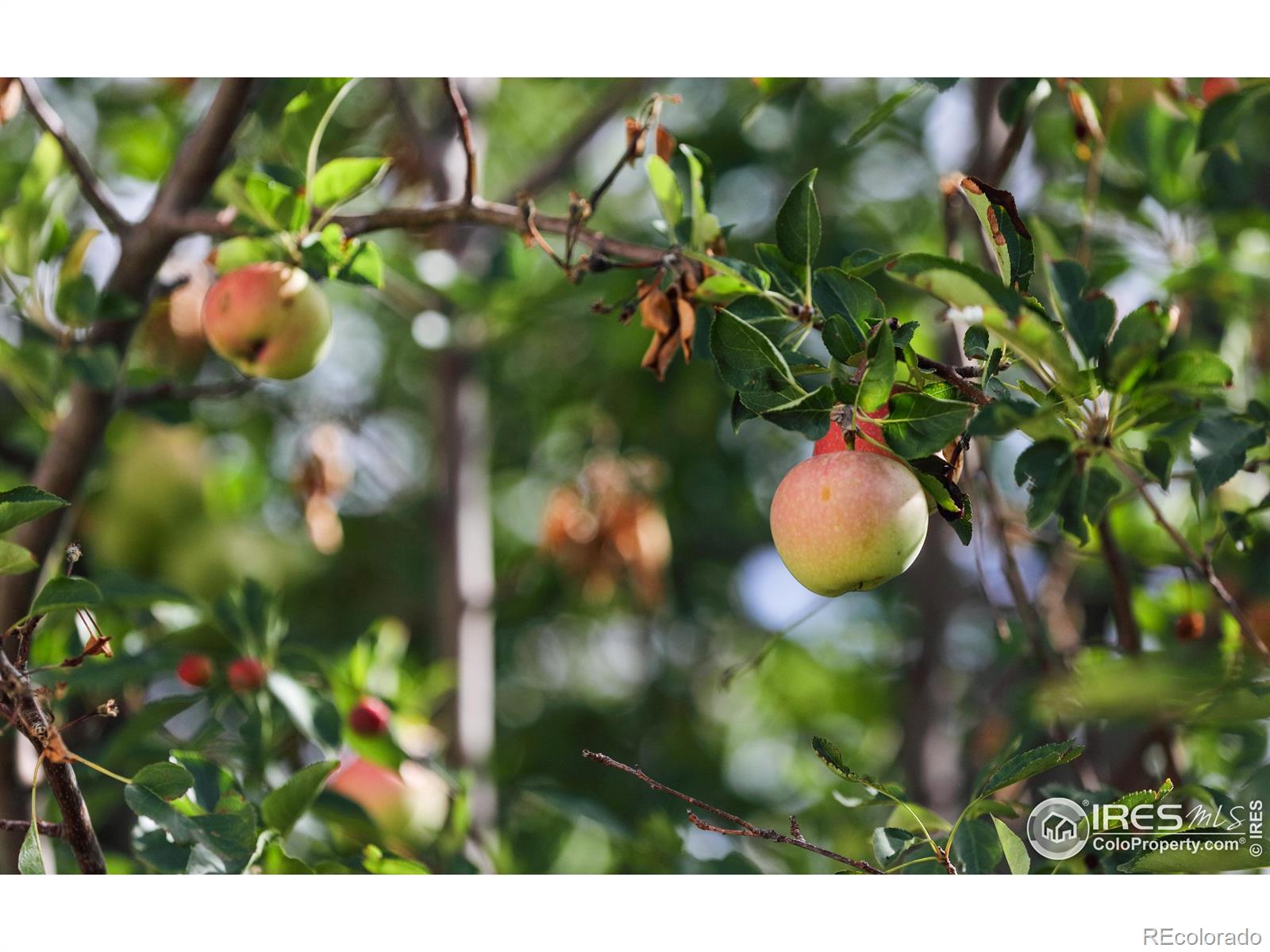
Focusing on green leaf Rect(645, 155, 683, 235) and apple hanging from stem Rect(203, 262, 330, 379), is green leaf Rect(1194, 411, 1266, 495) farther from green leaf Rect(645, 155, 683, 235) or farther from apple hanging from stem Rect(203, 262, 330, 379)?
apple hanging from stem Rect(203, 262, 330, 379)

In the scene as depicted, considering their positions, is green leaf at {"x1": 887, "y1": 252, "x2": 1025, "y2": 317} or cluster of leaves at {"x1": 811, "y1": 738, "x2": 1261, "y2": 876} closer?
green leaf at {"x1": 887, "y1": 252, "x2": 1025, "y2": 317}

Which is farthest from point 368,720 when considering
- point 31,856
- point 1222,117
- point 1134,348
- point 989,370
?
point 1222,117

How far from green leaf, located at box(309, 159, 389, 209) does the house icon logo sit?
0.87 m

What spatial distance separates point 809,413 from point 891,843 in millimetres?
390

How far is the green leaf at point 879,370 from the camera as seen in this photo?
778 mm

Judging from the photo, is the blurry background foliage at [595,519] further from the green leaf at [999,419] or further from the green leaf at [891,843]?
the green leaf at [999,419]

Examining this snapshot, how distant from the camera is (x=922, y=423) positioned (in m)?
0.81

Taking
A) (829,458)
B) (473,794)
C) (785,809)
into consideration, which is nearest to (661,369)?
(829,458)

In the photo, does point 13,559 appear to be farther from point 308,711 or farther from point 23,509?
point 308,711

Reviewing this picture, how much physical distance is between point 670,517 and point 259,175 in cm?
191

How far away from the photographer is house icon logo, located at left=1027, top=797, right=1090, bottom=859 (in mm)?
1005

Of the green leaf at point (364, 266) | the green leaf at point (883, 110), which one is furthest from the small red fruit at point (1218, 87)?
the green leaf at point (364, 266)

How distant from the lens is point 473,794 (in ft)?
5.90

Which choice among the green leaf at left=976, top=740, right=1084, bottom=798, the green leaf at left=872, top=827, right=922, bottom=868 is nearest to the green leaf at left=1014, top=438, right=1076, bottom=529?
the green leaf at left=976, top=740, right=1084, bottom=798
